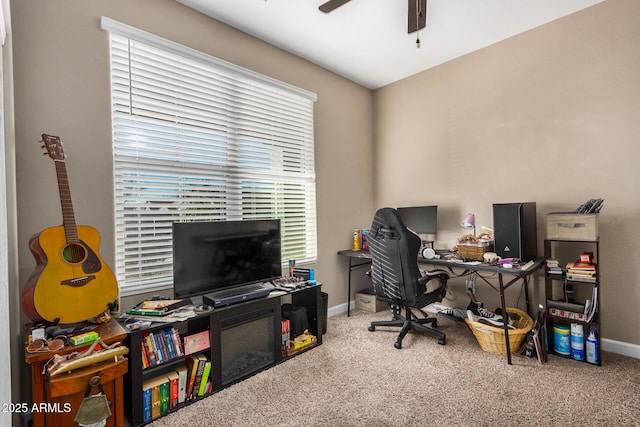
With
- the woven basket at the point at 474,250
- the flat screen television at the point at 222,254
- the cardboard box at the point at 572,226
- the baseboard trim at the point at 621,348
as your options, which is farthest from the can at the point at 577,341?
the flat screen television at the point at 222,254

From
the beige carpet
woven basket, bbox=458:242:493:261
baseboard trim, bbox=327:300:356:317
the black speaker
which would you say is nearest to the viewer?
the beige carpet

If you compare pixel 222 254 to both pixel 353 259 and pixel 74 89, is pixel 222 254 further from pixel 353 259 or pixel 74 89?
pixel 353 259

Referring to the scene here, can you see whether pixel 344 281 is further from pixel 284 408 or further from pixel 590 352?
pixel 590 352

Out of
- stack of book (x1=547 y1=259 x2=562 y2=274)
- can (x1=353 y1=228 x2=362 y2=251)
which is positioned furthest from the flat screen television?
stack of book (x1=547 y1=259 x2=562 y2=274)

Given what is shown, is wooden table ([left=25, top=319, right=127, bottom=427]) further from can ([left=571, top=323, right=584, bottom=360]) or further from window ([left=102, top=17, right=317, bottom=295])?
can ([left=571, top=323, right=584, bottom=360])

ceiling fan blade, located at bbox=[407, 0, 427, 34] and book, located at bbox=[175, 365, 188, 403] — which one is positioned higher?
ceiling fan blade, located at bbox=[407, 0, 427, 34]

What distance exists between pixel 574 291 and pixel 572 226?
0.67m

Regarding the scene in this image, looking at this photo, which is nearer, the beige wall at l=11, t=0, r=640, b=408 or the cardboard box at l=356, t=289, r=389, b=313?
the beige wall at l=11, t=0, r=640, b=408

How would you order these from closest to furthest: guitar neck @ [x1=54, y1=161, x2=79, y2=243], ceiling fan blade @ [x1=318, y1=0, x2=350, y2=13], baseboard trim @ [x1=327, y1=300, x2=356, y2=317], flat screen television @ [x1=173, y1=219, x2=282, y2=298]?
guitar neck @ [x1=54, y1=161, x2=79, y2=243] → ceiling fan blade @ [x1=318, y1=0, x2=350, y2=13] → flat screen television @ [x1=173, y1=219, x2=282, y2=298] → baseboard trim @ [x1=327, y1=300, x2=356, y2=317]

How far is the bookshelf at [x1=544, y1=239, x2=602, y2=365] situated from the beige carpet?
0.21m

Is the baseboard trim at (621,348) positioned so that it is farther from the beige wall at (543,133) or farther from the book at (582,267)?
the book at (582,267)

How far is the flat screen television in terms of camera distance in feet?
6.99

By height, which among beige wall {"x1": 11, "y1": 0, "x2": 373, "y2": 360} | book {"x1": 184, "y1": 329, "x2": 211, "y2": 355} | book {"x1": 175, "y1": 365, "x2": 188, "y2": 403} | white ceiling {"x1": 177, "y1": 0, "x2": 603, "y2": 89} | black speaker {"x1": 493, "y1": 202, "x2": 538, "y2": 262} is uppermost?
white ceiling {"x1": 177, "y1": 0, "x2": 603, "y2": 89}

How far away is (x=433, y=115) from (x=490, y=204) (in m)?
1.19
